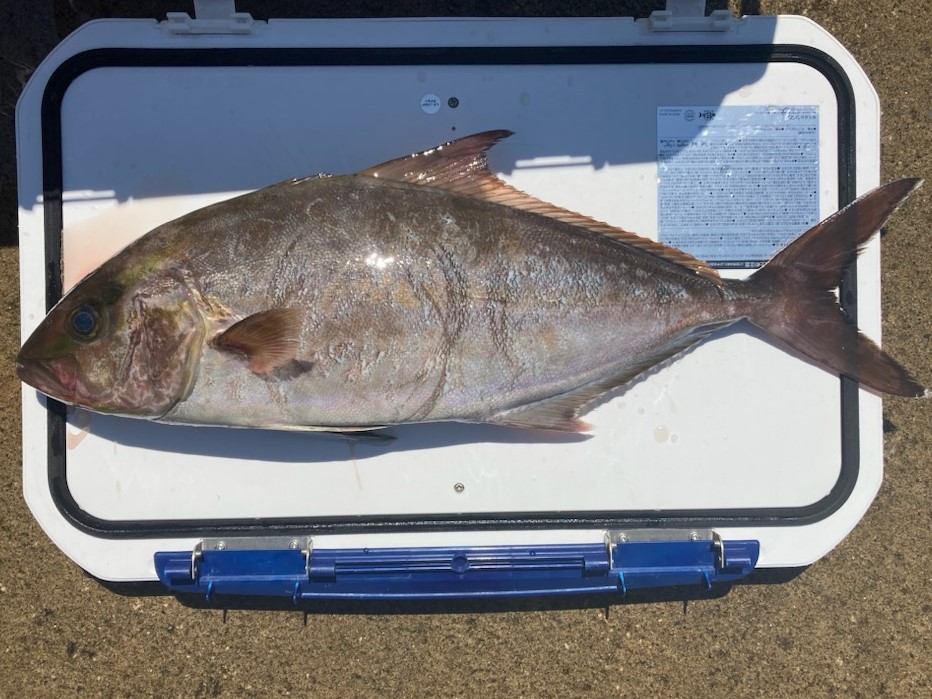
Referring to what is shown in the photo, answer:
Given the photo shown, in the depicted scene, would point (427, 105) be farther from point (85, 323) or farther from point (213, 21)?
point (85, 323)

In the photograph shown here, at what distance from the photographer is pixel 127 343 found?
4.44ft

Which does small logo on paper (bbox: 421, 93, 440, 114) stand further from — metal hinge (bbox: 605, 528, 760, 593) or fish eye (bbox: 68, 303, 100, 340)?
metal hinge (bbox: 605, 528, 760, 593)

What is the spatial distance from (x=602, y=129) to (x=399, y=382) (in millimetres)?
871

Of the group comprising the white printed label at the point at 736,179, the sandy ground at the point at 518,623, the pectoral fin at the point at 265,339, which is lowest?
the sandy ground at the point at 518,623

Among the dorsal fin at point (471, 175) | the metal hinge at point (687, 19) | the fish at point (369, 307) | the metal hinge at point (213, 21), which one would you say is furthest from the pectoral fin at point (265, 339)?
the metal hinge at point (687, 19)

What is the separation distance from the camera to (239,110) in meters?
1.63

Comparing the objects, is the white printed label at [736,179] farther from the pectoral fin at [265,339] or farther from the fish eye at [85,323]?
the fish eye at [85,323]

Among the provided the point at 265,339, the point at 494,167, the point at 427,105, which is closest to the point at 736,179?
the point at 494,167

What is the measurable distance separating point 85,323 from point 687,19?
164cm

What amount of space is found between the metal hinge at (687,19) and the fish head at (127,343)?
134cm

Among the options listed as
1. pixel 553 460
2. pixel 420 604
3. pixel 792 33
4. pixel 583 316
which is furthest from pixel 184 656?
pixel 792 33

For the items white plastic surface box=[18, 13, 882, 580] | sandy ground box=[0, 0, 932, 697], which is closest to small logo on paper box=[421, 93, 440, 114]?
white plastic surface box=[18, 13, 882, 580]

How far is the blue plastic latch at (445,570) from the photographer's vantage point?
1554 millimetres

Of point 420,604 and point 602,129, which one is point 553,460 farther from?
point 602,129
